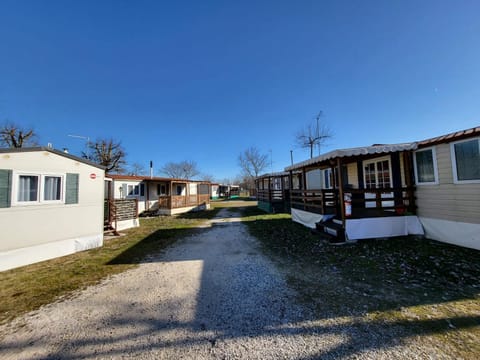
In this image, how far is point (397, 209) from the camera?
619cm

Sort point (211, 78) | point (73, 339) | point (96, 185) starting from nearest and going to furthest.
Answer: point (73, 339) < point (96, 185) < point (211, 78)

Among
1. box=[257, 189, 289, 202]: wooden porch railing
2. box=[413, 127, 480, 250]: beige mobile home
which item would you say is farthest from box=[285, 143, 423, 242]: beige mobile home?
box=[257, 189, 289, 202]: wooden porch railing

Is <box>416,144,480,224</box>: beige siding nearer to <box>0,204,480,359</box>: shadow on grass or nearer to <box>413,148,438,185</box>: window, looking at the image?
<box>413,148,438,185</box>: window

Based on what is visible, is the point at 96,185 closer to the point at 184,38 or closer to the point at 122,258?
the point at 122,258

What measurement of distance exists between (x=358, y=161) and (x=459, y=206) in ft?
14.5

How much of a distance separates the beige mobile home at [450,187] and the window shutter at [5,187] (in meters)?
12.2

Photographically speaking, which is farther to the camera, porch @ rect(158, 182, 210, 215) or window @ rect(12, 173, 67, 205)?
porch @ rect(158, 182, 210, 215)

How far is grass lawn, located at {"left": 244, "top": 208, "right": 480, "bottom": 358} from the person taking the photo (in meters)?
2.17

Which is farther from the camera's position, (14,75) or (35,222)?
(14,75)

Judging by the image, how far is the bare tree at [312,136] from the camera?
23305mm

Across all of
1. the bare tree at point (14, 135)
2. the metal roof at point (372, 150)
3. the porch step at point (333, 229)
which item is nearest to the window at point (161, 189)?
the porch step at point (333, 229)

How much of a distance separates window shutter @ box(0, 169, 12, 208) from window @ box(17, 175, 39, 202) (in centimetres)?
19

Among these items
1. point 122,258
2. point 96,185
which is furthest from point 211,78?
point 122,258

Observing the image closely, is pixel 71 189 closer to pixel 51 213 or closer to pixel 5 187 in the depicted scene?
pixel 51 213
